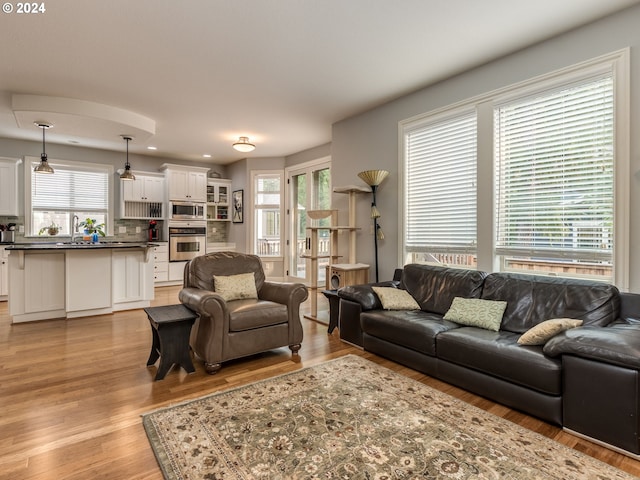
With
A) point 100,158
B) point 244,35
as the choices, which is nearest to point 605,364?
point 244,35

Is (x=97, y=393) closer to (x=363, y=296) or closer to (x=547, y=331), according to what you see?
(x=363, y=296)

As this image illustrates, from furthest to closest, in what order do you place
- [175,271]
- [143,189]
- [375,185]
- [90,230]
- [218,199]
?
[218,199]
[175,271]
[143,189]
[90,230]
[375,185]

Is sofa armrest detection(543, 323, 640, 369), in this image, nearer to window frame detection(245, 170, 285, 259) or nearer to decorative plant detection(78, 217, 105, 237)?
window frame detection(245, 170, 285, 259)

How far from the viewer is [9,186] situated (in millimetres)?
6160

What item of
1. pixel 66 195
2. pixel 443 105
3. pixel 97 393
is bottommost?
pixel 97 393

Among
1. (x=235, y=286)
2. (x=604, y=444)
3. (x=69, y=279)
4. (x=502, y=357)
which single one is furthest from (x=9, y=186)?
(x=604, y=444)

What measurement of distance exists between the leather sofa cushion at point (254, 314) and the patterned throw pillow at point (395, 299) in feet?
3.21

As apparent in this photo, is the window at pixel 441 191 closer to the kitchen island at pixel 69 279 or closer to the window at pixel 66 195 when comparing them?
the kitchen island at pixel 69 279

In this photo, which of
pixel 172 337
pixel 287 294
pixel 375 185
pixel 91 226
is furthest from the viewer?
pixel 91 226

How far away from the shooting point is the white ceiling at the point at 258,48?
2.60m

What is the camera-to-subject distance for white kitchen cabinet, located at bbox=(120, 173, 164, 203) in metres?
7.19

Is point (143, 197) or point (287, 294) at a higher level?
point (143, 197)

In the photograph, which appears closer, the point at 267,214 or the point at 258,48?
the point at 258,48

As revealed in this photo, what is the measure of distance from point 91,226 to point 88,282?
6.02ft
